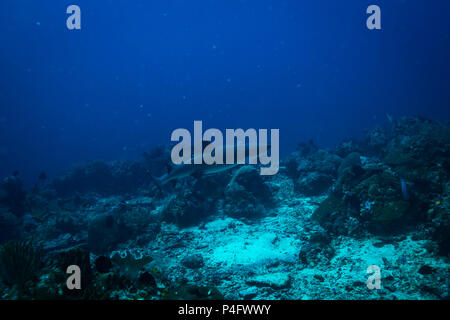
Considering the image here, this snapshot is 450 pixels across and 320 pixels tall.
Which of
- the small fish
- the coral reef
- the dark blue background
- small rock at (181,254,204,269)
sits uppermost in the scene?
the dark blue background

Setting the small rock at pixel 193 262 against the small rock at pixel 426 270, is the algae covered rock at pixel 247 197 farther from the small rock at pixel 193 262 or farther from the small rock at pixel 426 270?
the small rock at pixel 426 270

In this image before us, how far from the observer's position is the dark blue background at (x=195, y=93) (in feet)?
280

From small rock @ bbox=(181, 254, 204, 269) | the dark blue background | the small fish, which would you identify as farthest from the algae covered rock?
the dark blue background

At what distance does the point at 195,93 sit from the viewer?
656 ft

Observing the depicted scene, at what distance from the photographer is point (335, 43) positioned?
175 m

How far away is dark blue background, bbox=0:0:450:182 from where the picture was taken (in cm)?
8531

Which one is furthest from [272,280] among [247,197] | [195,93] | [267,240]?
[195,93]

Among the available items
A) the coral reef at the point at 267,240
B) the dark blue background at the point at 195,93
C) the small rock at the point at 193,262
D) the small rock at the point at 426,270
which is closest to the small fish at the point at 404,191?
the coral reef at the point at 267,240

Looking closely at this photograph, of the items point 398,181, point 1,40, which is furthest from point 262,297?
point 1,40

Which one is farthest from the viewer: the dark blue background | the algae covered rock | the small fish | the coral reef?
the dark blue background

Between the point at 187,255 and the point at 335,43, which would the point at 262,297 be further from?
the point at 335,43

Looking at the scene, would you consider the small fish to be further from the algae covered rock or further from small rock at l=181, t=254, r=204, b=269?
small rock at l=181, t=254, r=204, b=269

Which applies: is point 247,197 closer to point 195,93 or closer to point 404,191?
point 404,191

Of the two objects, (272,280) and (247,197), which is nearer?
(272,280)
